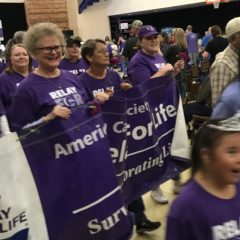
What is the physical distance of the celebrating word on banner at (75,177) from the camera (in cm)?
208

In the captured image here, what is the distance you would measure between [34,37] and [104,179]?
41.1 inches

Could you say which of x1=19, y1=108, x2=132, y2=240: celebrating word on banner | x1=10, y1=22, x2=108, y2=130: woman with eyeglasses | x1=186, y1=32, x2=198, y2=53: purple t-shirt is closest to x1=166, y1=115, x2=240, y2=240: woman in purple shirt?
x1=19, y1=108, x2=132, y2=240: celebrating word on banner

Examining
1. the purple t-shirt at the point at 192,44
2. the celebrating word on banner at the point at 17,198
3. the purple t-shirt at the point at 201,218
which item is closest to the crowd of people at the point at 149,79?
the purple t-shirt at the point at 201,218

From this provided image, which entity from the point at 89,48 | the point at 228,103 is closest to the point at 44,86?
the point at 89,48

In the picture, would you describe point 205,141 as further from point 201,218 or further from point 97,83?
point 97,83

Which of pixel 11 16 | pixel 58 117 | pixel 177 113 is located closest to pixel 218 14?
pixel 11 16

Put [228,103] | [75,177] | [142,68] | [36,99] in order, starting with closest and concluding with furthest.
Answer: [228,103], [75,177], [36,99], [142,68]

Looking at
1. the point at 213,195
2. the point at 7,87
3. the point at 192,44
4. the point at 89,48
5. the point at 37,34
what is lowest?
the point at 192,44

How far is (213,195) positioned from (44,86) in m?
1.46

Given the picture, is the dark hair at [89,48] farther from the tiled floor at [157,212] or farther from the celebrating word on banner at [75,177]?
the tiled floor at [157,212]

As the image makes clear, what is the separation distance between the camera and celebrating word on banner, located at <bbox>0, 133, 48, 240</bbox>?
193cm

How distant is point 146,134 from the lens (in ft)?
10.0

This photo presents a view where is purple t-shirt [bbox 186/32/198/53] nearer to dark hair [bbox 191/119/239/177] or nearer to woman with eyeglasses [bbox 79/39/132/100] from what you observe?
woman with eyeglasses [bbox 79/39/132/100]

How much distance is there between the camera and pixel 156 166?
3203mm
